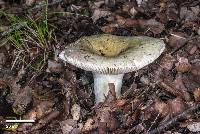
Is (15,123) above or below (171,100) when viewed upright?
below

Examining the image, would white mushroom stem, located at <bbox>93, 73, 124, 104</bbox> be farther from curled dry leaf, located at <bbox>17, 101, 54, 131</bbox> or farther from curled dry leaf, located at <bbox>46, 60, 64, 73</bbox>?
curled dry leaf, located at <bbox>46, 60, 64, 73</bbox>

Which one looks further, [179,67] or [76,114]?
[179,67]

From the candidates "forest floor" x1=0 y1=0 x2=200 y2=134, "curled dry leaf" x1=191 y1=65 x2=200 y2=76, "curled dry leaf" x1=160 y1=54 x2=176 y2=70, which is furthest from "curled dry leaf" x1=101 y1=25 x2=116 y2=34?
"curled dry leaf" x1=191 y1=65 x2=200 y2=76

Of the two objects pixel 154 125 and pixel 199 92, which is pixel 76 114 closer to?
pixel 154 125

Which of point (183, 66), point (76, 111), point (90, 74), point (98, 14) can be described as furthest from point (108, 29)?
point (76, 111)

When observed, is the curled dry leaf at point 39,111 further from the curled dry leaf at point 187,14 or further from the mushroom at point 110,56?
the curled dry leaf at point 187,14

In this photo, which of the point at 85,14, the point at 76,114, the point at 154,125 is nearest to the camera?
the point at 154,125

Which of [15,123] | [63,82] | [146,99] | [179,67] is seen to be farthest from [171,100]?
[15,123]

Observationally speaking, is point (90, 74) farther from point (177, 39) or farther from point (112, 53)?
point (177, 39)
